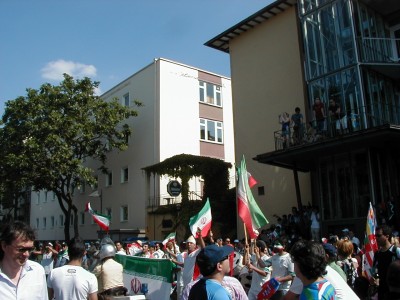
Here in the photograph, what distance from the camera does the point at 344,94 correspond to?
19.9 m

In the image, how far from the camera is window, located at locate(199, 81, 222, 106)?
3591 cm

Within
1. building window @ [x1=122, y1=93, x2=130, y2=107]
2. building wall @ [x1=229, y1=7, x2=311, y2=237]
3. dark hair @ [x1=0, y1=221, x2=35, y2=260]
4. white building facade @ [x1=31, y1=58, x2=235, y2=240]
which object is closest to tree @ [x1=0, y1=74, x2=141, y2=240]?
white building facade @ [x1=31, y1=58, x2=235, y2=240]

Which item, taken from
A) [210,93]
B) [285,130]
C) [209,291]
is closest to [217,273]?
[209,291]

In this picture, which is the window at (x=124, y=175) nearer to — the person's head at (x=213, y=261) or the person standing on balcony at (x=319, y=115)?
the person standing on balcony at (x=319, y=115)

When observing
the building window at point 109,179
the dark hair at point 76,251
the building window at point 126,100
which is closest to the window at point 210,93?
the building window at point 126,100

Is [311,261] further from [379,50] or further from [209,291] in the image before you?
[379,50]

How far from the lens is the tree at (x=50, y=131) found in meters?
29.8

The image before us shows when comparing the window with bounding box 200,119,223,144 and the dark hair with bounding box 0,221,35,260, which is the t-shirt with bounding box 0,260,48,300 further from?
the window with bounding box 200,119,223,144

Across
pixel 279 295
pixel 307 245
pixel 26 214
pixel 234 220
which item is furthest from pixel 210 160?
pixel 26 214

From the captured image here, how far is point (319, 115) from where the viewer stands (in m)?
19.9

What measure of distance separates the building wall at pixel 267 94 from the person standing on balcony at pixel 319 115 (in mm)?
3268

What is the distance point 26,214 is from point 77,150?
2458 cm

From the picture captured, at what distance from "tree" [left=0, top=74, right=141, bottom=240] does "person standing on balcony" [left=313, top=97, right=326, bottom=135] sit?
16.6 metres

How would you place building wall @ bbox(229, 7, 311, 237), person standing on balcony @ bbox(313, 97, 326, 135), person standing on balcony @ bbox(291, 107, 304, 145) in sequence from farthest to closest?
building wall @ bbox(229, 7, 311, 237) → person standing on balcony @ bbox(291, 107, 304, 145) → person standing on balcony @ bbox(313, 97, 326, 135)
